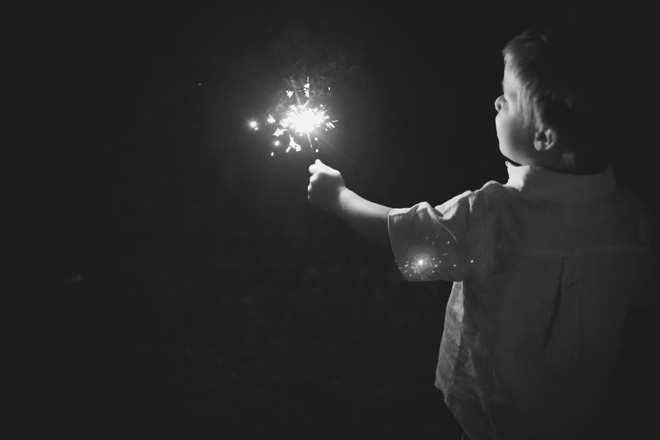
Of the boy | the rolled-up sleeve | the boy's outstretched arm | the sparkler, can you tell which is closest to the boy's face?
the boy

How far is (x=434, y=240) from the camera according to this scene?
31.7 inches

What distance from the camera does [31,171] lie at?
113 cm

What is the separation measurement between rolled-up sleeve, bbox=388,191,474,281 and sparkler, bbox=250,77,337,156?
0.43 metres

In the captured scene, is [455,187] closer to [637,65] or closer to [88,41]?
[637,65]

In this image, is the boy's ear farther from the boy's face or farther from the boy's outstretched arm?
the boy's outstretched arm

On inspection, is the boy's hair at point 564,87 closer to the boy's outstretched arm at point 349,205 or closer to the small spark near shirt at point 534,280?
the small spark near shirt at point 534,280

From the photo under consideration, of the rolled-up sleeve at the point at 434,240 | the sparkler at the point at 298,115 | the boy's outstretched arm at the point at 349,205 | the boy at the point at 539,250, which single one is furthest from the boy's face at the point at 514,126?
the sparkler at the point at 298,115

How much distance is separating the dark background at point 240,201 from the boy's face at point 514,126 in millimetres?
377

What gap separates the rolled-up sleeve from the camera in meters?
0.80

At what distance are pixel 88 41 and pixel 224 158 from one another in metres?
0.47

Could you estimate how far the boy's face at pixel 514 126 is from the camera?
2.74ft

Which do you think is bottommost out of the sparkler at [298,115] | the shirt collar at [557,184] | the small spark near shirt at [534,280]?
the small spark near shirt at [534,280]

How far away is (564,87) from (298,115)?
25.2 inches

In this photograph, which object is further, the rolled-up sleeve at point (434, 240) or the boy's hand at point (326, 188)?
the boy's hand at point (326, 188)
